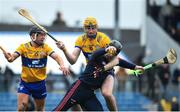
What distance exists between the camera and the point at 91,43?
13.2 m

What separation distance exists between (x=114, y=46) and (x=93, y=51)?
2.32ft

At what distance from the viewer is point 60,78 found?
2416cm

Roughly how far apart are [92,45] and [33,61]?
1.14m

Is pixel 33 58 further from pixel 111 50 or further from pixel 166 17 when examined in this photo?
pixel 166 17

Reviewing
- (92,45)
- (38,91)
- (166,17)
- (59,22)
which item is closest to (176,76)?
(166,17)

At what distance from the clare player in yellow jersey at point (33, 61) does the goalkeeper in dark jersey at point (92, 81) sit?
0.71 meters

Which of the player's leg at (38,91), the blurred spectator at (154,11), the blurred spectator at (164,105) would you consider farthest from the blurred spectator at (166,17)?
the player's leg at (38,91)

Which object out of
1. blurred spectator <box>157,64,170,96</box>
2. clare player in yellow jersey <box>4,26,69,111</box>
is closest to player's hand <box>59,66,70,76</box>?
clare player in yellow jersey <box>4,26,69,111</box>

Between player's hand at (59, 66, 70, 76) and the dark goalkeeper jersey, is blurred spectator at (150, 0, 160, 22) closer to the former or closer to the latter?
the dark goalkeeper jersey

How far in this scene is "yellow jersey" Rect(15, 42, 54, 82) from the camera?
43.8 feet

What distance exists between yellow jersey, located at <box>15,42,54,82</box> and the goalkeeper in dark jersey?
1.03 metres

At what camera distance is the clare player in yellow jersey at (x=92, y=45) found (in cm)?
1285

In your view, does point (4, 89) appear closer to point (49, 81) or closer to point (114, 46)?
point (49, 81)

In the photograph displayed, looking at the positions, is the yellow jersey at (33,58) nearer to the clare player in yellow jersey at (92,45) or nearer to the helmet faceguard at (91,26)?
the clare player in yellow jersey at (92,45)
